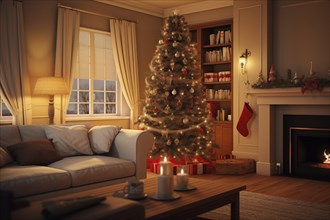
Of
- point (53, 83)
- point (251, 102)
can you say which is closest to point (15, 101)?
point (53, 83)

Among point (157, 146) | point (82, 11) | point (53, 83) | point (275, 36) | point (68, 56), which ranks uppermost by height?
point (82, 11)

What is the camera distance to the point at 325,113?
17.5ft

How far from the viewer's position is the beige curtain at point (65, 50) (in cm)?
549

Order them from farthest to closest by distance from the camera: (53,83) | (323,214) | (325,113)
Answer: (325,113), (53,83), (323,214)

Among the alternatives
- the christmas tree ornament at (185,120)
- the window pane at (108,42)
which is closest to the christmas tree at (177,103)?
the christmas tree ornament at (185,120)

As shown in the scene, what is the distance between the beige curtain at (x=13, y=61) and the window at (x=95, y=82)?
1021 mm

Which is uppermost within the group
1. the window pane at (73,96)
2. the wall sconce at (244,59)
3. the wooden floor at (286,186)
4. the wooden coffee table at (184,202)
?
the wall sconce at (244,59)

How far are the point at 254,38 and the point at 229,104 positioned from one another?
1434 millimetres

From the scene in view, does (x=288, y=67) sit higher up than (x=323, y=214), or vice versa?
(x=288, y=67)

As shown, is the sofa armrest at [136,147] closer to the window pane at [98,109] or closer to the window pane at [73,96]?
the window pane at [73,96]

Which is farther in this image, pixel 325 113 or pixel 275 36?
pixel 275 36

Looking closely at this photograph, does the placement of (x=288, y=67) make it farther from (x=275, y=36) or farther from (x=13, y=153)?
(x=13, y=153)

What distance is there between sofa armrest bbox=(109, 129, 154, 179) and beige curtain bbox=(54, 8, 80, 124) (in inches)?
59.2

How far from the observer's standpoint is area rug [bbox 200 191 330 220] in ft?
11.7
